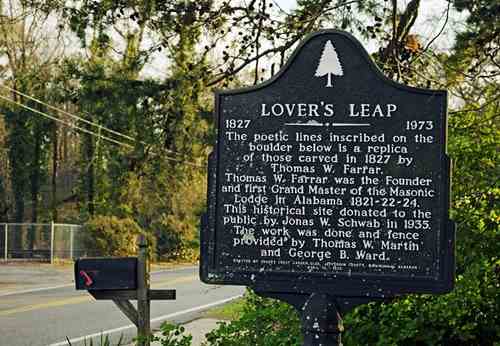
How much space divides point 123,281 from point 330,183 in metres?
2.52

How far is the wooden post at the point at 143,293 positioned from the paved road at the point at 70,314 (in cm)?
327

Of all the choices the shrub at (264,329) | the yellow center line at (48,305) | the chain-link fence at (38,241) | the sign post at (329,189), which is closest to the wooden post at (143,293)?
the shrub at (264,329)

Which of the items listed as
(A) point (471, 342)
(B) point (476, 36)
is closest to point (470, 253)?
(A) point (471, 342)

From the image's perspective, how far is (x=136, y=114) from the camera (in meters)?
10.3

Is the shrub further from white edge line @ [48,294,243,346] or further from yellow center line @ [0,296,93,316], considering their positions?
yellow center line @ [0,296,93,316]

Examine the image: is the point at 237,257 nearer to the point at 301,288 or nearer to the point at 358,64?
the point at 301,288

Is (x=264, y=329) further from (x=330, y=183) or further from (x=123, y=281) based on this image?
(x=330, y=183)

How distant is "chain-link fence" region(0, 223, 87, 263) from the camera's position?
38.7 m

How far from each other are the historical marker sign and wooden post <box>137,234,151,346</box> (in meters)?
1.87

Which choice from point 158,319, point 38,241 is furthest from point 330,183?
point 38,241

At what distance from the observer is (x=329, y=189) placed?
5641 millimetres

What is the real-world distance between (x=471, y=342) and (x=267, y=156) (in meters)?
2.83

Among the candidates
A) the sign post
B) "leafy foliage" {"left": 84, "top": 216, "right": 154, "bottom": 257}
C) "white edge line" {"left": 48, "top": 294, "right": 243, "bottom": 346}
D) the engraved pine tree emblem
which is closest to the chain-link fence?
"leafy foliage" {"left": 84, "top": 216, "right": 154, "bottom": 257}

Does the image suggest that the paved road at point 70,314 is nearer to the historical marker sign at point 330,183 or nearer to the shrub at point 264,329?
the shrub at point 264,329
